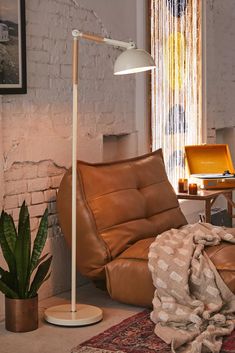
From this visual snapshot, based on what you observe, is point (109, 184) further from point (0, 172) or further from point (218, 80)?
point (218, 80)

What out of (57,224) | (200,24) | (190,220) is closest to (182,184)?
(190,220)

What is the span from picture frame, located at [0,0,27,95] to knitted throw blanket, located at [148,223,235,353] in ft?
4.02

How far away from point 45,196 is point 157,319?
1.13 m

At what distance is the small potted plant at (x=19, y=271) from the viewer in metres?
3.68

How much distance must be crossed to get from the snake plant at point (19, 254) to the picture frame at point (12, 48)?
0.76 meters

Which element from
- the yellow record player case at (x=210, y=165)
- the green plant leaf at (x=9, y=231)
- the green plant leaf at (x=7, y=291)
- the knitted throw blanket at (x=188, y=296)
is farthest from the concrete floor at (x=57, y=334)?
the yellow record player case at (x=210, y=165)

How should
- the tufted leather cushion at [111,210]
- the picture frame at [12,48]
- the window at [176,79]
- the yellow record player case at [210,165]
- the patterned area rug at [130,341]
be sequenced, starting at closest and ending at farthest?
the patterned area rug at [130,341], the picture frame at [12,48], the tufted leather cushion at [111,210], the yellow record player case at [210,165], the window at [176,79]

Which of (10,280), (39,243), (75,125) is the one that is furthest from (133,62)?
(10,280)

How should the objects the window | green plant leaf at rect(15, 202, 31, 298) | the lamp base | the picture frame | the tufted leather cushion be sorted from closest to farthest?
green plant leaf at rect(15, 202, 31, 298), the lamp base, the picture frame, the tufted leather cushion, the window

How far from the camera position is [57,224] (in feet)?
14.8

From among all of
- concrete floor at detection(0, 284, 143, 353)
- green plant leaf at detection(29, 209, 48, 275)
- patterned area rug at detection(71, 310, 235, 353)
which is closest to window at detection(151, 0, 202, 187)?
concrete floor at detection(0, 284, 143, 353)

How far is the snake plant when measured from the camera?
3676 mm

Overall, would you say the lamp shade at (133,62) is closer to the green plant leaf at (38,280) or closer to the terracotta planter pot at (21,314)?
the green plant leaf at (38,280)

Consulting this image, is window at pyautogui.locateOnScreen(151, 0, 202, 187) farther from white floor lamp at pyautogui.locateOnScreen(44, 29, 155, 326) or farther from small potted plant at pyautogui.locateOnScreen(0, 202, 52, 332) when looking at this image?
small potted plant at pyautogui.locateOnScreen(0, 202, 52, 332)
